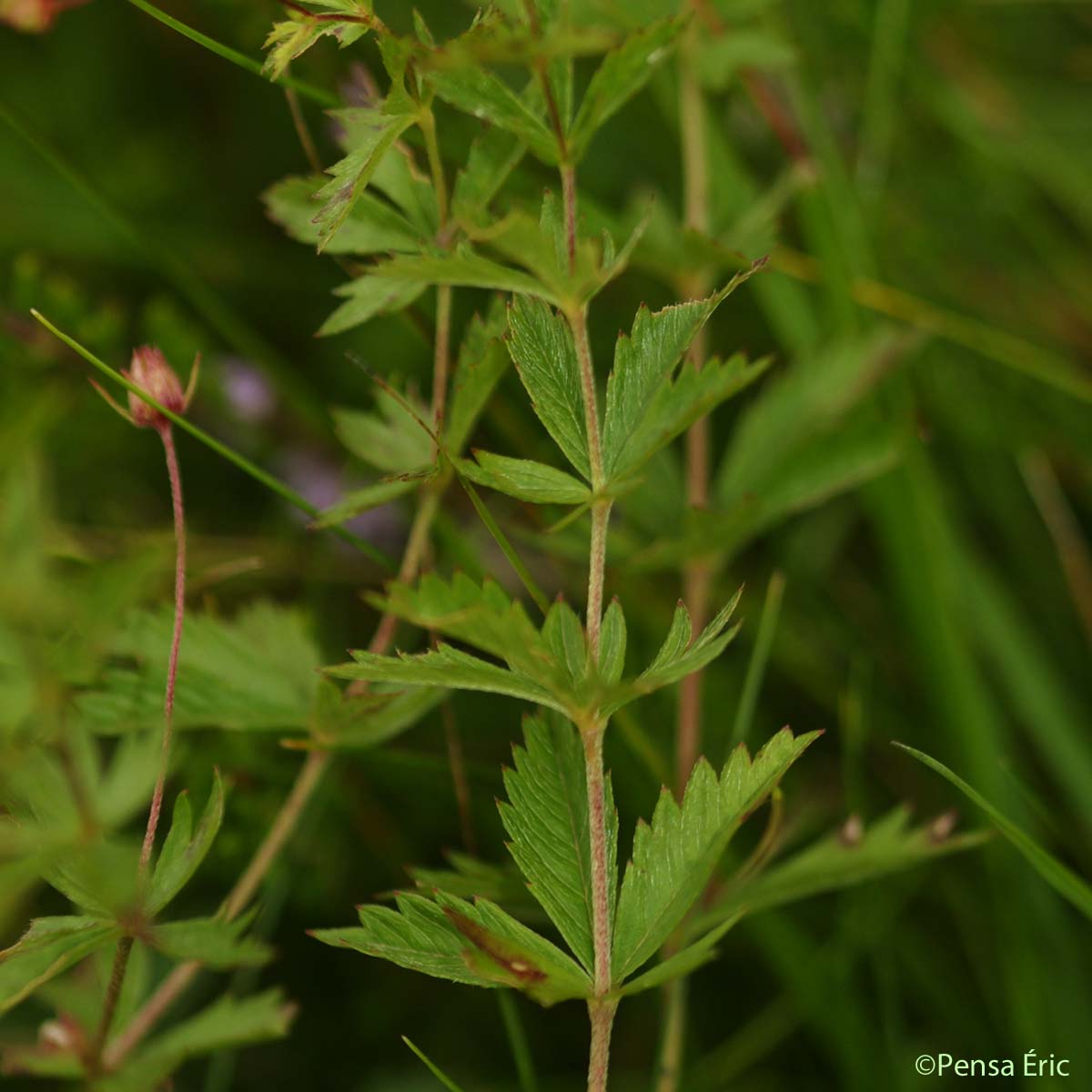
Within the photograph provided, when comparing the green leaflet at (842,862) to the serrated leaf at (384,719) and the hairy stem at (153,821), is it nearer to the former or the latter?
the serrated leaf at (384,719)

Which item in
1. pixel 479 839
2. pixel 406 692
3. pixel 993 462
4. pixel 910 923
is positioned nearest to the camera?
pixel 406 692

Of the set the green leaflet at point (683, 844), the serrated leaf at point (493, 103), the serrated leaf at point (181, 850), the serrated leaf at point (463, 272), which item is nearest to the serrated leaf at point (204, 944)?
the serrated leaf at point (181, 850)

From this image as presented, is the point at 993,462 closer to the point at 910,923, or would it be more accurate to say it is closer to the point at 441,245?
the point at 910,923

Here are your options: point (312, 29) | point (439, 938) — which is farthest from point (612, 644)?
point (312, 29)

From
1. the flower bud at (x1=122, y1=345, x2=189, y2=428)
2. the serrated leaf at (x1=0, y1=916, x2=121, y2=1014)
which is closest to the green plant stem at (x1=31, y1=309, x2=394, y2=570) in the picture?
the flower bud at (x1=122, y1=345, x2=189, y2=428)

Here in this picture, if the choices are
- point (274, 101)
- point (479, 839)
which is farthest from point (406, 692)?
point (274, 101)

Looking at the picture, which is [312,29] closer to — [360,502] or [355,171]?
[355,171]

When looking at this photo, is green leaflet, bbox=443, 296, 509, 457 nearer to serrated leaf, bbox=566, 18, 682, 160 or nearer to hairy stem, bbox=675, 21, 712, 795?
serrated leaf, bbox=566, 18, 682, 160
